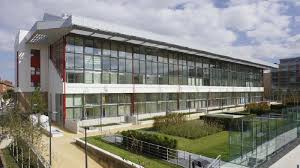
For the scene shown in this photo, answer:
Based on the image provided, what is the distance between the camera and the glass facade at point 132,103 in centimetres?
2947

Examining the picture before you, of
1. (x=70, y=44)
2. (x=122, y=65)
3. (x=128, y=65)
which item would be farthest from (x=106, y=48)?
(x=70, y=44)

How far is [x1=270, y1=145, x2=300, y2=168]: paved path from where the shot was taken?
1577cm

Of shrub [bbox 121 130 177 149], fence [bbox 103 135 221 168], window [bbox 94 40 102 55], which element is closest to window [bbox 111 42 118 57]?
window [bbox 94 40 102 55]

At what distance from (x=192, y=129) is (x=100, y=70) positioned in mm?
10722

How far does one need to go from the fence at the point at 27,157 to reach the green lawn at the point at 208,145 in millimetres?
8409

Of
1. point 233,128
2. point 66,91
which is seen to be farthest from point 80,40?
point 233,128

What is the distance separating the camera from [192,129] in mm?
25453

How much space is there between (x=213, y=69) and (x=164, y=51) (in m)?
12.3

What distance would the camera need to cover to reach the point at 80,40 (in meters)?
29.5

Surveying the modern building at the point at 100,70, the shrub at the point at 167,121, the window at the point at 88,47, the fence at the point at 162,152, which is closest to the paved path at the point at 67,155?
the fence at the point at 162,152

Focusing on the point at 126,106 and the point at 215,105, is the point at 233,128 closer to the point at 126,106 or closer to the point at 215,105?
the point at 126,106

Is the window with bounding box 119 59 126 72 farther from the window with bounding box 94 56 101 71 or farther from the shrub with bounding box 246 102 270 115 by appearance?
the shrub with bounding box 246 102 270 115

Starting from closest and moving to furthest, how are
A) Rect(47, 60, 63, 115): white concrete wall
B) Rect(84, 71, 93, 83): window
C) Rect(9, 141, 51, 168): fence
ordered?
Rect(9, 141, 51, 168): fence, Rect(47, 60, 63, 115): white concrete wall, Rect(84, 71, 93, 83): window

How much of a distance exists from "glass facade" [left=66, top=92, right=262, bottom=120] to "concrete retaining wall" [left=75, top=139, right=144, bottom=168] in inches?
374
